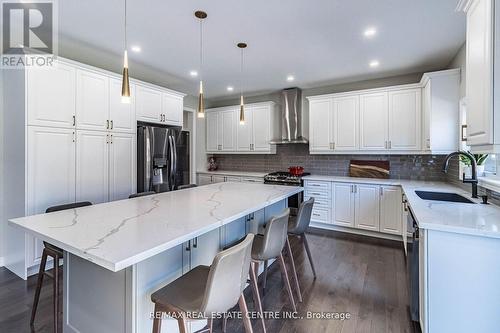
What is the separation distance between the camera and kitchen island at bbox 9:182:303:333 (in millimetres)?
1120

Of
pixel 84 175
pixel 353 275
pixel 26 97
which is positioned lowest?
pixel 353 275

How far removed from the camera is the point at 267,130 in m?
5.15

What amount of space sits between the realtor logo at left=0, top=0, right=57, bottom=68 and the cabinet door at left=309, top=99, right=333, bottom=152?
3845 millimetres

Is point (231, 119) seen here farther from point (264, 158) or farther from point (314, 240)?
point (314, 240)

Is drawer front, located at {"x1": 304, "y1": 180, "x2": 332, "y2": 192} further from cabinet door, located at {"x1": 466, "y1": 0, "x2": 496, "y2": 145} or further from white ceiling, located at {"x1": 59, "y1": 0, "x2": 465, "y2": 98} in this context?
cabinet door, located at {"x1": 466, "y1": 0, "x2": 496, "y2": 145}

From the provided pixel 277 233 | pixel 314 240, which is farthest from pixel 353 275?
pixel 277 233

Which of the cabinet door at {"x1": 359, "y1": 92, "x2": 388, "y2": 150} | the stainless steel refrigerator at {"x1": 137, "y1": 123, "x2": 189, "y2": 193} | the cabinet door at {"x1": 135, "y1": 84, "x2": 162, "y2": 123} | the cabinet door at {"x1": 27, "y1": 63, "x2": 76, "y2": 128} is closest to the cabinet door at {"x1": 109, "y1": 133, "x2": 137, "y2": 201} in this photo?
the stainless steel refrigerator at {"x1": 137, "y1": 123, "x2": 189, "y2": 193}

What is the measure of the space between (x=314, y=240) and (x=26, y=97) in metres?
3.97

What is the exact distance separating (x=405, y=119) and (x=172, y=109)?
12.5 feet

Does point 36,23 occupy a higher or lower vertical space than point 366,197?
higher

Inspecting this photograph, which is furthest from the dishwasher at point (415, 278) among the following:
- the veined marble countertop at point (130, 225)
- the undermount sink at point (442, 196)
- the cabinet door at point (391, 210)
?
the cabinet door at point (391, 210)

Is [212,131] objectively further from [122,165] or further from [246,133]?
[122,165]

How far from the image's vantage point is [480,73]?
1572 millimetres

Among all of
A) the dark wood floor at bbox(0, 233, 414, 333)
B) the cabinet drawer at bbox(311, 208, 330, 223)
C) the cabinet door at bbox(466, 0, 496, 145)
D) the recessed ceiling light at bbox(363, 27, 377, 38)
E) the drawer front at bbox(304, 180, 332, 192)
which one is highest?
the recessed ceiling light at bbox(363, 27, 377, 38)
